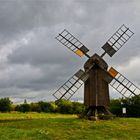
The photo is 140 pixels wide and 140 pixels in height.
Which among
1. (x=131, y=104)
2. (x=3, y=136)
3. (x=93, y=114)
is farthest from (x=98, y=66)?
(x=131, y=104)

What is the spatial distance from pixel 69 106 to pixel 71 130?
51.0 metres

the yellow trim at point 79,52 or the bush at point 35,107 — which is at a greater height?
the yellow trim at point 79,52

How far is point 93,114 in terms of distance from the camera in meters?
42.8

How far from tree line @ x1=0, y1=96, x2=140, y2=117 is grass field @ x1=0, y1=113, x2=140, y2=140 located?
1120 centimetres

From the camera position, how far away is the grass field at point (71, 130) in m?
30.9

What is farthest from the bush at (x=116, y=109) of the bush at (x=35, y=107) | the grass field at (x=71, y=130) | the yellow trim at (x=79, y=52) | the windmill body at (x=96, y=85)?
the grass field at (x=71, y=130)

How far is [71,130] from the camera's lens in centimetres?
3397

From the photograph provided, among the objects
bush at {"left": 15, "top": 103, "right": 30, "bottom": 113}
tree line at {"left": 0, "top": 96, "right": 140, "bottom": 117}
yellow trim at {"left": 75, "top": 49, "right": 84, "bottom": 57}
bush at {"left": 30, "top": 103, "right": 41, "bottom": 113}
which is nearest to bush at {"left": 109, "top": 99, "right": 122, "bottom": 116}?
tree line at {"left": 0, "top": 96, "right": 140, "bottom": 117}

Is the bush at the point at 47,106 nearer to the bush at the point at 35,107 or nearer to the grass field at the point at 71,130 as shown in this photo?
the bush at the point at 35,107

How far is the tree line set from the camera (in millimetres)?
67688

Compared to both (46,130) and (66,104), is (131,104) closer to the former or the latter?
(66,104)

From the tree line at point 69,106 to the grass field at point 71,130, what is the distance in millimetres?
11200

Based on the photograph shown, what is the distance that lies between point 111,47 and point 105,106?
6731 mm

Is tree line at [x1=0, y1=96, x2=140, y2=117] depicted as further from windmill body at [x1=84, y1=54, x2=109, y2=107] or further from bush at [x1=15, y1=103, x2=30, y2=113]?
windmill body at [x1=84, y1=54, x2=109, y2=107]
